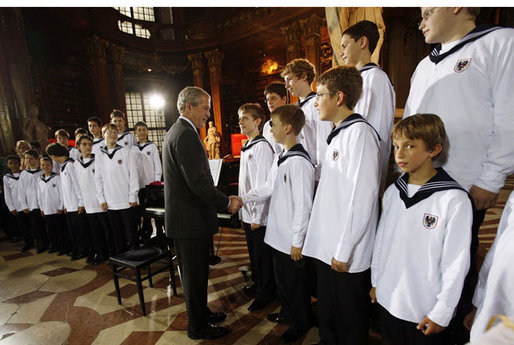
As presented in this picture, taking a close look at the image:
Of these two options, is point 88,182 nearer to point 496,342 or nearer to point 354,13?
point 354,13

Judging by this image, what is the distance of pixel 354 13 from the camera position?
273 cm

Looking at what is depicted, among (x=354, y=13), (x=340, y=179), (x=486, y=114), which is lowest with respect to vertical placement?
(x=340, y=179)

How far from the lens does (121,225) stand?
3615 millimetres

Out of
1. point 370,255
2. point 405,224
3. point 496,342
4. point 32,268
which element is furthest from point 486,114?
point 32,268

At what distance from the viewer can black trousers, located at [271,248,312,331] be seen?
6.26ft

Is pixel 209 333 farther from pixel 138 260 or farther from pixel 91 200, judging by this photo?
pixel 91 200

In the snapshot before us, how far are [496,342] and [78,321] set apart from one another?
3.12 metres

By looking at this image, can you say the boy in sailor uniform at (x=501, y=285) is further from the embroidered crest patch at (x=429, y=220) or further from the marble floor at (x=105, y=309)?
the marble floor at (x=105, y=309)

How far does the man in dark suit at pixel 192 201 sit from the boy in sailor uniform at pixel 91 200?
2.30m

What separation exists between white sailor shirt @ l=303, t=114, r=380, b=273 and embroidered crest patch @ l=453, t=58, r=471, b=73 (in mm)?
445

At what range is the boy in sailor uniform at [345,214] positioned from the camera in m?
1.33

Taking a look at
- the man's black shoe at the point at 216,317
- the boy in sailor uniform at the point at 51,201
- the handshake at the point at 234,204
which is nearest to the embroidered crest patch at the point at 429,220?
the handshake at the point at 234,204

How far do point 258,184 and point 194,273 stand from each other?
94cm

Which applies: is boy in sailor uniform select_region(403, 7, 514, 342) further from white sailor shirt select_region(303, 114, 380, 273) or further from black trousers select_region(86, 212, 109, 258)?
black trousers select_region(86, 212, 109, 258)
